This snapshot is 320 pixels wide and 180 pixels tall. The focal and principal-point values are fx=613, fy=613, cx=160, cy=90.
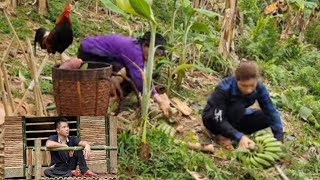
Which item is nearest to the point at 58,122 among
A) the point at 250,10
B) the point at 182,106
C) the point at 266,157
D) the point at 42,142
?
the point at 42,142

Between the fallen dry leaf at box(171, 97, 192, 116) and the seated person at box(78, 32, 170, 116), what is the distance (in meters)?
0.29

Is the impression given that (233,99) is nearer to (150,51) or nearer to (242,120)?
(242,120)

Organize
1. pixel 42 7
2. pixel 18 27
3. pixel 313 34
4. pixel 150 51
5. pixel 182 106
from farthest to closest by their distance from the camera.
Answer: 1. pixel 313 34
2. pixel 42 7
3. pixel 18 27
4. pixel 182 106
5. pixel 150 51

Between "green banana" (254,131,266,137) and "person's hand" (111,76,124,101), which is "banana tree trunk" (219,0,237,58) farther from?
"person's hand" (111,76,124,101)

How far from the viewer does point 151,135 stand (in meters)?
3.43

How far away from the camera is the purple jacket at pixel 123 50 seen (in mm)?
3557

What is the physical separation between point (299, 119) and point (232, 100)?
1273 mm

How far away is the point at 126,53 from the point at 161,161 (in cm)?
75

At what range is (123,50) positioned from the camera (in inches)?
145

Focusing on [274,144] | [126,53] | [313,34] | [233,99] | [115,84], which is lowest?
[274,144]

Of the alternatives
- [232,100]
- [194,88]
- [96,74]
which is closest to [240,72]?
[232,100]

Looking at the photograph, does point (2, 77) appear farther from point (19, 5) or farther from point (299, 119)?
point (19, 5)

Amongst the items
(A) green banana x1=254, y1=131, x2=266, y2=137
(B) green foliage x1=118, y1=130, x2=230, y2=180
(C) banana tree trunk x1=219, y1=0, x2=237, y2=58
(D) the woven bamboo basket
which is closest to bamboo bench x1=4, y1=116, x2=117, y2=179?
(D) the woven bamboo basket

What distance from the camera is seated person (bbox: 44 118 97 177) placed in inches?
64.7
